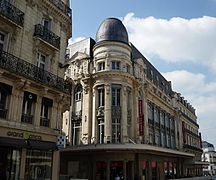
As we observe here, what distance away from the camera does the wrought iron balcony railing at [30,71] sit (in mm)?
13352

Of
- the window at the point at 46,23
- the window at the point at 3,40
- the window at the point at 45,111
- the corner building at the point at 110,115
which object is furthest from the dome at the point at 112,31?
the window at the point at 3,40

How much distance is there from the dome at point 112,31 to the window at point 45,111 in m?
15.1

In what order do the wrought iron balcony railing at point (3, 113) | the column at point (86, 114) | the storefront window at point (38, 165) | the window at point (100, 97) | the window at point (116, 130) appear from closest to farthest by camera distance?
the wrought iron balcony railing at point (3, 113), the storefront window at point (38, 165), the window at point (116, 130), the column at point (86, 114), the window at point (100, 97)

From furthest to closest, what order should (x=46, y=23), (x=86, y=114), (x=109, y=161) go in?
(x=86, y=114) < (x=109, y=161) < (x=46, y=23)

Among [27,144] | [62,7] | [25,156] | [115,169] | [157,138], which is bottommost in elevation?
[115,169]

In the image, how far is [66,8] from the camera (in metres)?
18.9

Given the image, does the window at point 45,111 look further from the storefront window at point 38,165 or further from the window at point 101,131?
the window at point 101,131

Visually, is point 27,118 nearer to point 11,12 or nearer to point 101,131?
point 11,12

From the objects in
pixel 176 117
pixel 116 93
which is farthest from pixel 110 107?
pixel 176 117

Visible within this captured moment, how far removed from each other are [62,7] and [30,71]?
19.8 feet

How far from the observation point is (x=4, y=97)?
1361 cm

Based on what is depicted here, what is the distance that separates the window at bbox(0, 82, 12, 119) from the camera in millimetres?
13297

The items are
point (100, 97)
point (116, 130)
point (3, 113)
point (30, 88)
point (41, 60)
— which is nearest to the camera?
point (3, 113)

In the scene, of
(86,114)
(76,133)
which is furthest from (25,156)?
(76,133)
